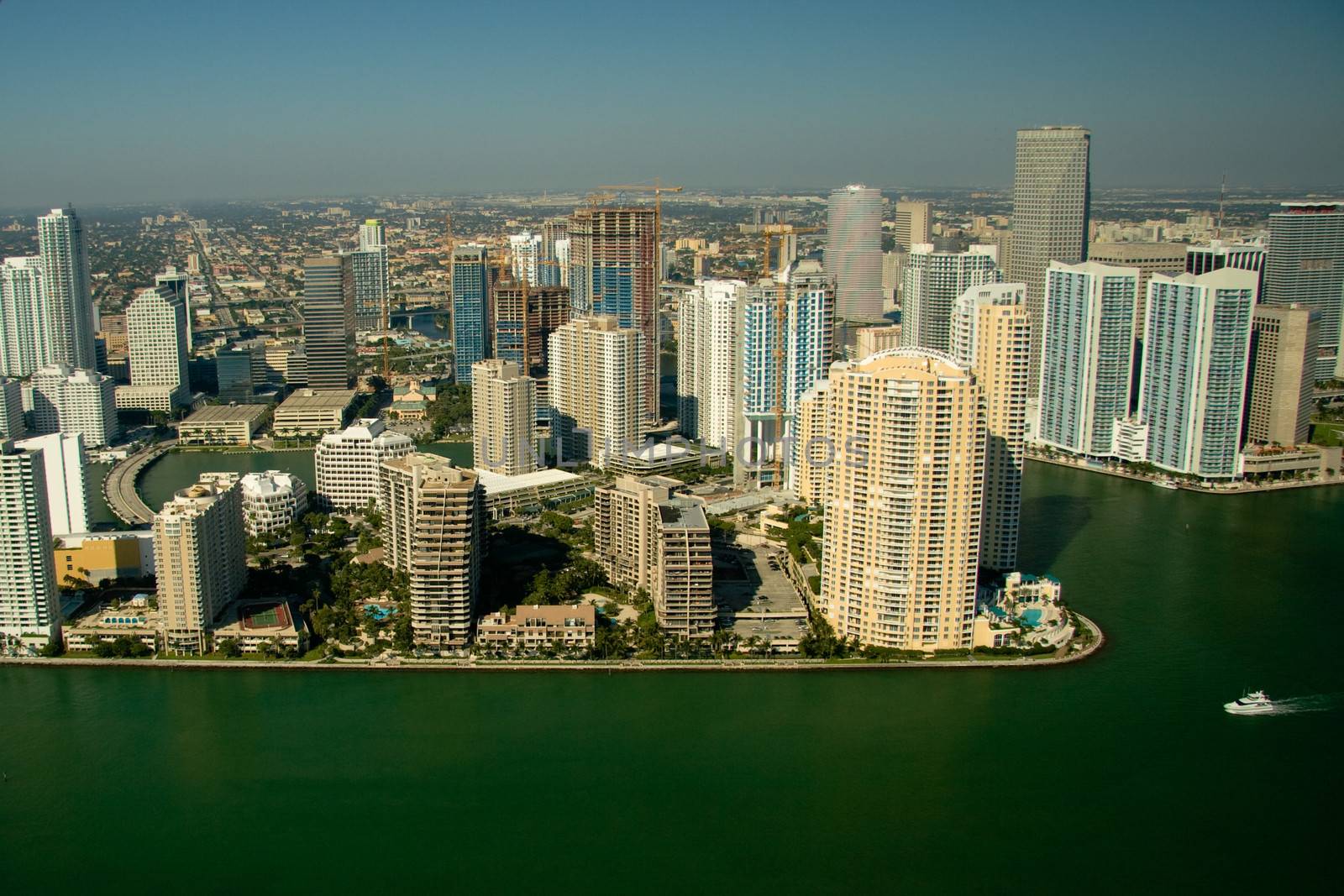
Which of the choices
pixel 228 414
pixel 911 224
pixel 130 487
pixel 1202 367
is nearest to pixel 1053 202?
pixel 1202 367

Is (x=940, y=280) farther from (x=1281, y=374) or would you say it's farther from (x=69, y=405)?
(x=69, y=405)

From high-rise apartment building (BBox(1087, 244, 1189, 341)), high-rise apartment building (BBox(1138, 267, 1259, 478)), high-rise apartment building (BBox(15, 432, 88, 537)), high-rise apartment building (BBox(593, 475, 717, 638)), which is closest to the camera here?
high-rise apartment building (BBox(593, 475, 717, 638))

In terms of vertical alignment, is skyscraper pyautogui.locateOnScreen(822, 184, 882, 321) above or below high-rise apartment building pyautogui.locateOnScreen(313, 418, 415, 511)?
above

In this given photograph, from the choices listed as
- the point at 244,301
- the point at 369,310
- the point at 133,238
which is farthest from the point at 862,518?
the point at 244,301

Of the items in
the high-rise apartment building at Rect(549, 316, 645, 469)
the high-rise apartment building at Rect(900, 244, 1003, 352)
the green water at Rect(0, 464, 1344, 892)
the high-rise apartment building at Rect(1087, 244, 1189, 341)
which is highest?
the high-rise apartment building at Rect(1087, 244, 1189, 341)

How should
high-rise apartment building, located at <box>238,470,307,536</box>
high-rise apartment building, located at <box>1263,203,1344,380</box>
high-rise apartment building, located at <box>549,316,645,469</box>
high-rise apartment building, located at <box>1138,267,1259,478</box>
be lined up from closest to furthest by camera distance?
high-rise apartment building, located at <box>238,470,307,536</box>, high-rise apartment building, located at <box>1138,267,1259,478</box>, high-rise apartment building, located at <box>549,316,645,469</box>, high-rise apartment building, located at <box>1263,203,1344,380</box>

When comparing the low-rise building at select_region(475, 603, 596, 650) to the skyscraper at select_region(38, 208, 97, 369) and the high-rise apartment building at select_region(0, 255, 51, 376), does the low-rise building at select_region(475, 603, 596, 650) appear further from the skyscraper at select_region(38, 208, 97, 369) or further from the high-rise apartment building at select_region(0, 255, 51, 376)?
the high-rise apartment building at select_region(0, 255, 51, 376)

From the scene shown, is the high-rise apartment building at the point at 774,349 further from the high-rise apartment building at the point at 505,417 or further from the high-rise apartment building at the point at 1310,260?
the high-rise apartment building at the point at 1310,260

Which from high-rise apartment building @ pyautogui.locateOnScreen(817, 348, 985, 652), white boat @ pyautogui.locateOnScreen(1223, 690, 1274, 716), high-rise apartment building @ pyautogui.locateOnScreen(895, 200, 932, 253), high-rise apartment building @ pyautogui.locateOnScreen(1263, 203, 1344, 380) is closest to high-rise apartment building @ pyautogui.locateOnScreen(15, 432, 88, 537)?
high-rise apartment building @ pyautogui.locateOnScreen(817, 348, 985, 652)

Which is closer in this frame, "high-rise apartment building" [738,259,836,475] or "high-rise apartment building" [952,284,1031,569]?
"high-rise apartment building" [952,284,1031,569]
